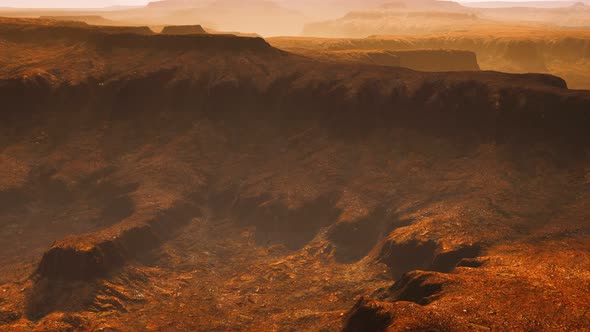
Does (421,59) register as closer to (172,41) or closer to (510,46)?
(172,41)

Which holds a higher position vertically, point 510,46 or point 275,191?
point 510,46

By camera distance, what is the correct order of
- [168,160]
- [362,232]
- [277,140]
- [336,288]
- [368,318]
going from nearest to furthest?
[368,318]
[336,288]
[362,232]
[168,160]
[277,140]

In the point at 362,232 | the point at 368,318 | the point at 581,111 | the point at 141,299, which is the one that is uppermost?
the point at 581,111

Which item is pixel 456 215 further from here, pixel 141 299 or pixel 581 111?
pixel 141 299

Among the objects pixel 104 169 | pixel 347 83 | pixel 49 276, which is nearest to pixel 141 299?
pixel 49 276

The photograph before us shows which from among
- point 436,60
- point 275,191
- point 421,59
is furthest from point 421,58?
point 275,191

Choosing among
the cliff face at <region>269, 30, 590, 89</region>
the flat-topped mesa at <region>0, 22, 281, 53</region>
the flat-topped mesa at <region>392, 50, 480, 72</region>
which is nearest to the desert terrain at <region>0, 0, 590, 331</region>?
the flat-topped mesa at <region>0, 22, 281, 53</region>

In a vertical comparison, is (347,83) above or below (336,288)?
above

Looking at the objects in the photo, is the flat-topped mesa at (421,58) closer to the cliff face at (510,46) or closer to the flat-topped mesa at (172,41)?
the cliff face at (510,46)
